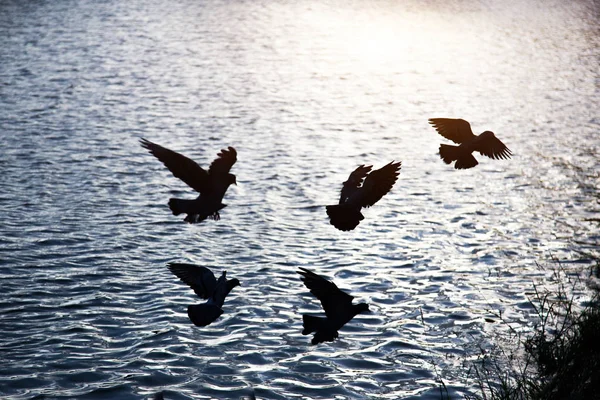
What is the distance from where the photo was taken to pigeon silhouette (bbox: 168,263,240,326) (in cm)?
730

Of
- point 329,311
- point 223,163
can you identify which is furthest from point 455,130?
point 223,163

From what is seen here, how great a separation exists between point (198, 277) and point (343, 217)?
153cm

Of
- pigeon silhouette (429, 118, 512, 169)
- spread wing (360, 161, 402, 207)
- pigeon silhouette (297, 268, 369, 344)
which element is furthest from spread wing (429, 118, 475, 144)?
pigeon silhouette (297, 268, 369, 344)

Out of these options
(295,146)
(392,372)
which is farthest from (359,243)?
(295,146)

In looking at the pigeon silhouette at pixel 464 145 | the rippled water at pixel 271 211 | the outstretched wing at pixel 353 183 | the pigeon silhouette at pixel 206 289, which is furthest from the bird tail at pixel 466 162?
the rippled water at pixel 271 211

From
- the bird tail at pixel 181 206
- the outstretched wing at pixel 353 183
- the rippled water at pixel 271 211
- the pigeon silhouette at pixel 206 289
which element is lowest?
the rippled water at pixel 271 211

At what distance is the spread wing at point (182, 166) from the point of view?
759 cm

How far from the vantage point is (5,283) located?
13211 mm

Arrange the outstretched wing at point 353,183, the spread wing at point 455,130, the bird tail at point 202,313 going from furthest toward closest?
the spread wing at point 455,130 → the outstretched wing at point 353,183 → the bird tail at point 202,313

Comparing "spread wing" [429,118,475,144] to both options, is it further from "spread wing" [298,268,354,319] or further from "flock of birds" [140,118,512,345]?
"spread wing" [298,268,354,319]

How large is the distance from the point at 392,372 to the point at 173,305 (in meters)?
3.53

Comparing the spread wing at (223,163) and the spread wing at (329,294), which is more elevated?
the spread wing at (223,163)

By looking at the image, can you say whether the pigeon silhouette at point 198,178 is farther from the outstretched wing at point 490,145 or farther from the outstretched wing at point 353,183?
the outstretched wing at point 490,145

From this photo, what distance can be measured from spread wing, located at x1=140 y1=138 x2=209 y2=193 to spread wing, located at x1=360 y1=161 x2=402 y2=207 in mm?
1549
